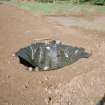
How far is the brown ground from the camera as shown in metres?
4.93

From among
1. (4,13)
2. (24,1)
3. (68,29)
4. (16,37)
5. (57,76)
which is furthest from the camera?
(24,1)

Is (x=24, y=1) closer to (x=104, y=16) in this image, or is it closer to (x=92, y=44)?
(x=104, y=16)

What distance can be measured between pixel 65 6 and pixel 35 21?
163 cm

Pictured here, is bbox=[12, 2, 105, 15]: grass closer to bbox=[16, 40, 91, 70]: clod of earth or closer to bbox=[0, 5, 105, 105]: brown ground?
bbox=[0, 5, 105, 105]: brown ground

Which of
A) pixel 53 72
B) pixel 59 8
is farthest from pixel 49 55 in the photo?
pixel 59 8

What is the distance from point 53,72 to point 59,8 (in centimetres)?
520

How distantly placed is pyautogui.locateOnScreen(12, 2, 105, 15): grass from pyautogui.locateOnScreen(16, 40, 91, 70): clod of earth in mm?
3899

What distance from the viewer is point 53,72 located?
590 cm

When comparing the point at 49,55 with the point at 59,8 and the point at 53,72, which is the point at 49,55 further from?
the point at 59,8

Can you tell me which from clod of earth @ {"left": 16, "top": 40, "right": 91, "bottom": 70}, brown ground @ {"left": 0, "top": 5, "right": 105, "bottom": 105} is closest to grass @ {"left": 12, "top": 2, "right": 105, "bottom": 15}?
brown ground @ {"left": 0, "top": 5, "right": 105, "bottom": 105}

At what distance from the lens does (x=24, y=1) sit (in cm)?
1166

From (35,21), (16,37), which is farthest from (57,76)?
(35,21)

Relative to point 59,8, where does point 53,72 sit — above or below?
above

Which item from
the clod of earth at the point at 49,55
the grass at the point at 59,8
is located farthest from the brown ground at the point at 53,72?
the grass at the point at 59,8
